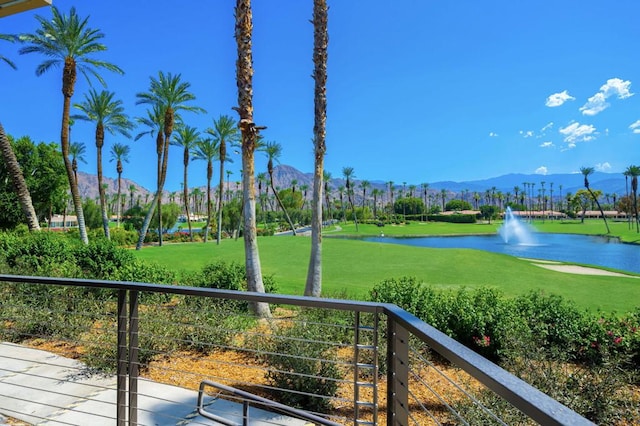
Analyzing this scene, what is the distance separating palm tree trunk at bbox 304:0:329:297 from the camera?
31.4 feet

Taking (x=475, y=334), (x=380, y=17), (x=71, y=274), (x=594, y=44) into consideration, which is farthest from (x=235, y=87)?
(x=594, y=44)

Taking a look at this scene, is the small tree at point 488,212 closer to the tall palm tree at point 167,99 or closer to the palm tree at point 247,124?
the tall palm tree at point 167,99

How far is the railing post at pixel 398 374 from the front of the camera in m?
1.54

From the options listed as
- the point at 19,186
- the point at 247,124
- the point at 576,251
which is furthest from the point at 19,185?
the point at 576,251

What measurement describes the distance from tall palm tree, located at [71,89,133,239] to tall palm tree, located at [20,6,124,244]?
632 cm

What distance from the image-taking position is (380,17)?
19938 mm

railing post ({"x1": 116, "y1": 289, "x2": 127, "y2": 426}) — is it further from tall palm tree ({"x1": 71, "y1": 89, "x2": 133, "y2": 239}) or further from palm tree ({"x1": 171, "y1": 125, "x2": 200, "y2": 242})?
palm tree ({"x1": 171, "y1": 125, "x2": 200, "y2": 242})

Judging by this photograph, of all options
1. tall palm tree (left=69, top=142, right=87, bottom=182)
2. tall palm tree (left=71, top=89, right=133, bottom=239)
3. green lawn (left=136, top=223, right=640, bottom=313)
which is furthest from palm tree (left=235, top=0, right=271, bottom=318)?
tall palm tree (left=69, top=142, right=87, bottom=182)

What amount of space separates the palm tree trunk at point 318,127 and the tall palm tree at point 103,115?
24237 mm

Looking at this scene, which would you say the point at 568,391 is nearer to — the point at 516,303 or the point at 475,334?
the point at 475,334

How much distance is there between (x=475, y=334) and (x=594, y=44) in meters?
30.1

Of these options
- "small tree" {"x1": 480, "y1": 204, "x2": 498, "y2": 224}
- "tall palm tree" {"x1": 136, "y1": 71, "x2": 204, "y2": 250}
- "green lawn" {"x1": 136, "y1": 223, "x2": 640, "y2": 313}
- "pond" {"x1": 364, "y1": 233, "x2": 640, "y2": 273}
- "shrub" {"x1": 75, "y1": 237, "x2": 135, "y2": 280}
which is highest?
"tall palm tree" {"x1": 136, "y1": 71, "x2": 204, "y2": 250}

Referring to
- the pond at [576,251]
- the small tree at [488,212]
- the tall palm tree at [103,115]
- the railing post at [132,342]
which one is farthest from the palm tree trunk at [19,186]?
the small tree at [488,212]

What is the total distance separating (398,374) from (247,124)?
7.60 metres
